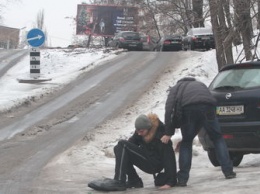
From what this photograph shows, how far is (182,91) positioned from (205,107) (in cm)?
36

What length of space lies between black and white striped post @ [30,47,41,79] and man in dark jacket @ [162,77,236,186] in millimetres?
12250

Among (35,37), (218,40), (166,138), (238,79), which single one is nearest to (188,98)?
(166,138)

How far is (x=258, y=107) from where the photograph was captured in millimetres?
7125

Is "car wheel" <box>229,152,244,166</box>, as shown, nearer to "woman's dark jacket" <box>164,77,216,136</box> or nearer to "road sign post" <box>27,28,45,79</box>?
"woman's dark jacket" <box>164,77,216,136</box>

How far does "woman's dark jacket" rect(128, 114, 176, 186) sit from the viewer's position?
629 centimetres

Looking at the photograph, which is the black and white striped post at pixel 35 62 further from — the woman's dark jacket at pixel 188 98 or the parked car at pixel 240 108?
the woman's dark jacket at pixel 188 98

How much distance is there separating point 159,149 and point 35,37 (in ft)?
38.9

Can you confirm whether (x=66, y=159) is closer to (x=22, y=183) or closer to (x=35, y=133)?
(x=22, y=183)

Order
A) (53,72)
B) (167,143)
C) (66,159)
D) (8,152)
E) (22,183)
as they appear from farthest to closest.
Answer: (53,72)
(8,152)
(66,159)
(22,183)
(167,143)

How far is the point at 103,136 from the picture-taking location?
10531 millimetres

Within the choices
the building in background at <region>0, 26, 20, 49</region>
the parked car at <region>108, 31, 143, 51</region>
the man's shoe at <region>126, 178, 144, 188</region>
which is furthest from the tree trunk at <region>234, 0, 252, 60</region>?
the building in background at <region>0, 26, 20, 49</region>

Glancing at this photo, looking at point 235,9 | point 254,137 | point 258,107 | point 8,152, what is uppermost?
point 235,9

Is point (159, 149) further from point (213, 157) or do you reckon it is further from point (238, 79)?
point (238, 79)

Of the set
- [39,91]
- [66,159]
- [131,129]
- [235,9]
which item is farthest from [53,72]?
[66,159]
